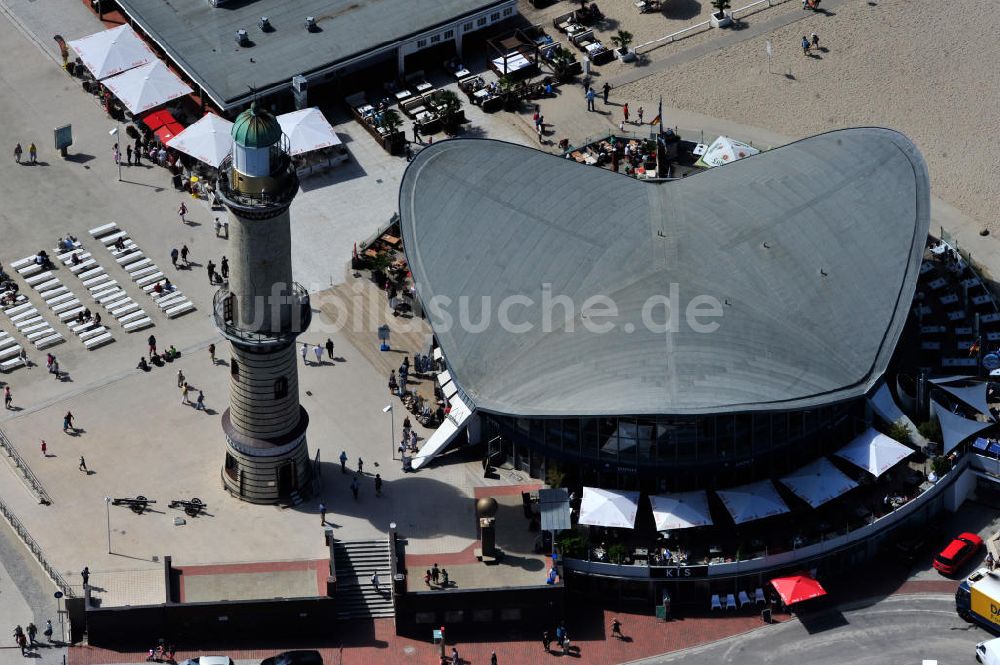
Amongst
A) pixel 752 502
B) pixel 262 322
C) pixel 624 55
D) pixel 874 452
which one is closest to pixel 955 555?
pixel 874 452

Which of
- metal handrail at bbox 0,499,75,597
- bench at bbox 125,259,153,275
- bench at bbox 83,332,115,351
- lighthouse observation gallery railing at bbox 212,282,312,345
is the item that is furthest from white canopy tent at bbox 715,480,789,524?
bench at bbox 125,259,153,275

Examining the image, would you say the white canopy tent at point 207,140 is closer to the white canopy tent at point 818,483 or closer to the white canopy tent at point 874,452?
the white canopy tent at point 818,483

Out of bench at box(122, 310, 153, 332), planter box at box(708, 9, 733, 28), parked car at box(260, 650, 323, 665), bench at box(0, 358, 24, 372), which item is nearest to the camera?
parked car at box(260, 650, 323, 665)

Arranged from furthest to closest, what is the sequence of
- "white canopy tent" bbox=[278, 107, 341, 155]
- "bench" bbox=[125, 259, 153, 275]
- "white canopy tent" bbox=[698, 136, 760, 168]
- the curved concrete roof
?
"white canopy tent" bbox=[278, 107, 341, 155], "white canopy tent" bbox=[698, 136, 760, 168], "bench" bbox=[125, 259, 153, 275], the curved concrete roof

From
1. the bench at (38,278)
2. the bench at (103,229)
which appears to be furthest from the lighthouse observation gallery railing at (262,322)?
the bench at (103,229)

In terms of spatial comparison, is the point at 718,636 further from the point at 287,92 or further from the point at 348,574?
the point at 287,92

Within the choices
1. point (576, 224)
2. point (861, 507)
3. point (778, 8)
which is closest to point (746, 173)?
point (576, 224)

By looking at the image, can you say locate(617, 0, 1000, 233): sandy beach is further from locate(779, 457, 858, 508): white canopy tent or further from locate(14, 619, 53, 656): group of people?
locate(14, 619, 53, 656): group of people

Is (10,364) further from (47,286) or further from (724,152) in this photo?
(724,152)
